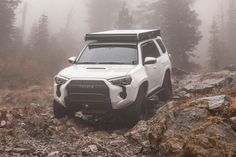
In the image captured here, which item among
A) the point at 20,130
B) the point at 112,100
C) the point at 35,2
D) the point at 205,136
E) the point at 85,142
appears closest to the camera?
the point at 205,136

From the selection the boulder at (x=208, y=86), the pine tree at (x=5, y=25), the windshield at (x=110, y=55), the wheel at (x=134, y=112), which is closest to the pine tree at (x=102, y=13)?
the pine tree at (x=5, y=25)

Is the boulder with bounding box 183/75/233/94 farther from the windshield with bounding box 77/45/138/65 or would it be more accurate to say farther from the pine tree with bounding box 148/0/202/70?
the pine tree with bounding box 148/0/202/70

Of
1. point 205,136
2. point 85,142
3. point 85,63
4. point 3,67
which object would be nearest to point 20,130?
point 85,142

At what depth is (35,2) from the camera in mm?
111875

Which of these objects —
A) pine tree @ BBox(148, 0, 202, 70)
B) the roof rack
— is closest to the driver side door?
the roof rack

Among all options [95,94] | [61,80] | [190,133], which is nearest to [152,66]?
[95,94]

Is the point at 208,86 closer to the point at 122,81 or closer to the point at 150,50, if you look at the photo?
the point at 150,50

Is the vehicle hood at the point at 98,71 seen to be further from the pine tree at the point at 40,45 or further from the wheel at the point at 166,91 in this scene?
the pine tree at the point at 40,45

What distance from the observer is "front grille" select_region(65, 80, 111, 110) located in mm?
10539

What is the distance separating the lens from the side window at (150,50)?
41.2 feet

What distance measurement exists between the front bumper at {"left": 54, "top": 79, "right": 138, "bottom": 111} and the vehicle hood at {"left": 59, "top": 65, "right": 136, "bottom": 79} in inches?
6.5

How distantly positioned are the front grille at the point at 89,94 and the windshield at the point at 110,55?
4.72 feet

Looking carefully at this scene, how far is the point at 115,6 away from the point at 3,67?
3432cm

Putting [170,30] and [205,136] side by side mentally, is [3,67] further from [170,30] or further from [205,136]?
[205,136]
